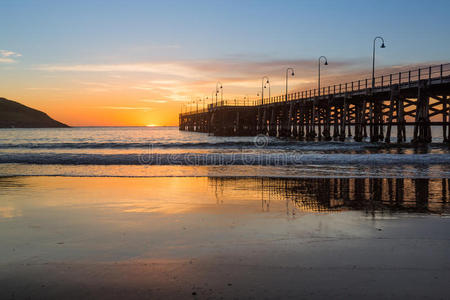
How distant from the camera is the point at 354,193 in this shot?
9375mm

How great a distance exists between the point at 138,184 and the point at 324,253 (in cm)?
751

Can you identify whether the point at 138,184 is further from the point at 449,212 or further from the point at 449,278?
the point at 449,278

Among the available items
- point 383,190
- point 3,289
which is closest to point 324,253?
point 3,289

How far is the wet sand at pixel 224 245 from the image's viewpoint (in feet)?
11.8

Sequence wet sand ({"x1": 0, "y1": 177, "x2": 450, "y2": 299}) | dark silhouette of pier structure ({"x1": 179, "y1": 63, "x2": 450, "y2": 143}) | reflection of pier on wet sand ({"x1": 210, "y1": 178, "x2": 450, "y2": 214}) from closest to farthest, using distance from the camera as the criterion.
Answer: wet sand ({"x1": 0, "y1": 177, "x2": 450, "y2": 299}) < reflection of pier on wet sand ({"x1": 210, "y1": 178, "x2": 450, "y2": 214}) < dark silhouette of pier structure ({"x1": 179, "y1": 63, "x2": 450, "y2": 143})

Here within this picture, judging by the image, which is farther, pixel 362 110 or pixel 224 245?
pixel 362 110

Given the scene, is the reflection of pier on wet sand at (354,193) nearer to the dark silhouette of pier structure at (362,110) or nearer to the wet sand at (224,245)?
the wet sand at (224,245)

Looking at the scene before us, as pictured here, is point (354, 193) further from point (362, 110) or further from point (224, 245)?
point (362, 110)

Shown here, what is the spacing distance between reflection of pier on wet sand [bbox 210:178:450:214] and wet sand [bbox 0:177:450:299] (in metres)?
0.06

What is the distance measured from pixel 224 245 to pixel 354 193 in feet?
17.8

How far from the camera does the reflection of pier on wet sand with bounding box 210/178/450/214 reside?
7.57 metres

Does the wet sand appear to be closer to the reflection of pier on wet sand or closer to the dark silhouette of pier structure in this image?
the reflection of pier on wet sand

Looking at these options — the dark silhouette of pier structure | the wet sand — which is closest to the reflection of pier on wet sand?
the wet sand

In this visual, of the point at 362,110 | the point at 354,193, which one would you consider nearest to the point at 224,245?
the point at 354,193
